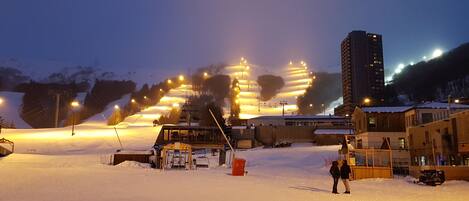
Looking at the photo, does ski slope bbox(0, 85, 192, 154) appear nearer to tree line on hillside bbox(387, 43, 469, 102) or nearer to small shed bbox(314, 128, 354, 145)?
small shed bbox(314, 128, 354, 145)

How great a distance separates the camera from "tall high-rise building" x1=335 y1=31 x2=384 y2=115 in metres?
161

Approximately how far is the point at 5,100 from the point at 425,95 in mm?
135882

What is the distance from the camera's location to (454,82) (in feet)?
339

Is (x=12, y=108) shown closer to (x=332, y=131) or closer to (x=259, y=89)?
(x=259, y=89)

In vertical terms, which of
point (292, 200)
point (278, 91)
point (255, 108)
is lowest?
point (292, 200)

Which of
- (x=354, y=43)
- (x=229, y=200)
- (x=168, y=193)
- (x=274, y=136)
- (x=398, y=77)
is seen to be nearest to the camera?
(x=229, y=200)

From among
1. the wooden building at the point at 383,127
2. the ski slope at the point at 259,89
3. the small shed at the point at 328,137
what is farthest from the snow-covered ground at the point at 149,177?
the ski slope at the point at 259,89

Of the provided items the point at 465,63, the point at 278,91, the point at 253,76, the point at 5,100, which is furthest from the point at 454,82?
the point at 5,100

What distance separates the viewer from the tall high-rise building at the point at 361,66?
16075 cm

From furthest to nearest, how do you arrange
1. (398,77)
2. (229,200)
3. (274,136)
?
(398,77) → (274,136) → (229,200)

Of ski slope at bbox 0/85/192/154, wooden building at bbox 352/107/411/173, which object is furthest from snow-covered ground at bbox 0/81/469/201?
wooden building at bbox 352/107/411/173

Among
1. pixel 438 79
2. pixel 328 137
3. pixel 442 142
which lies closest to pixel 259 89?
pixel 438 79

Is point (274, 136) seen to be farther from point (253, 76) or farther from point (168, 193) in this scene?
point (253, 76)

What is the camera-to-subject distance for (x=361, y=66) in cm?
17000
